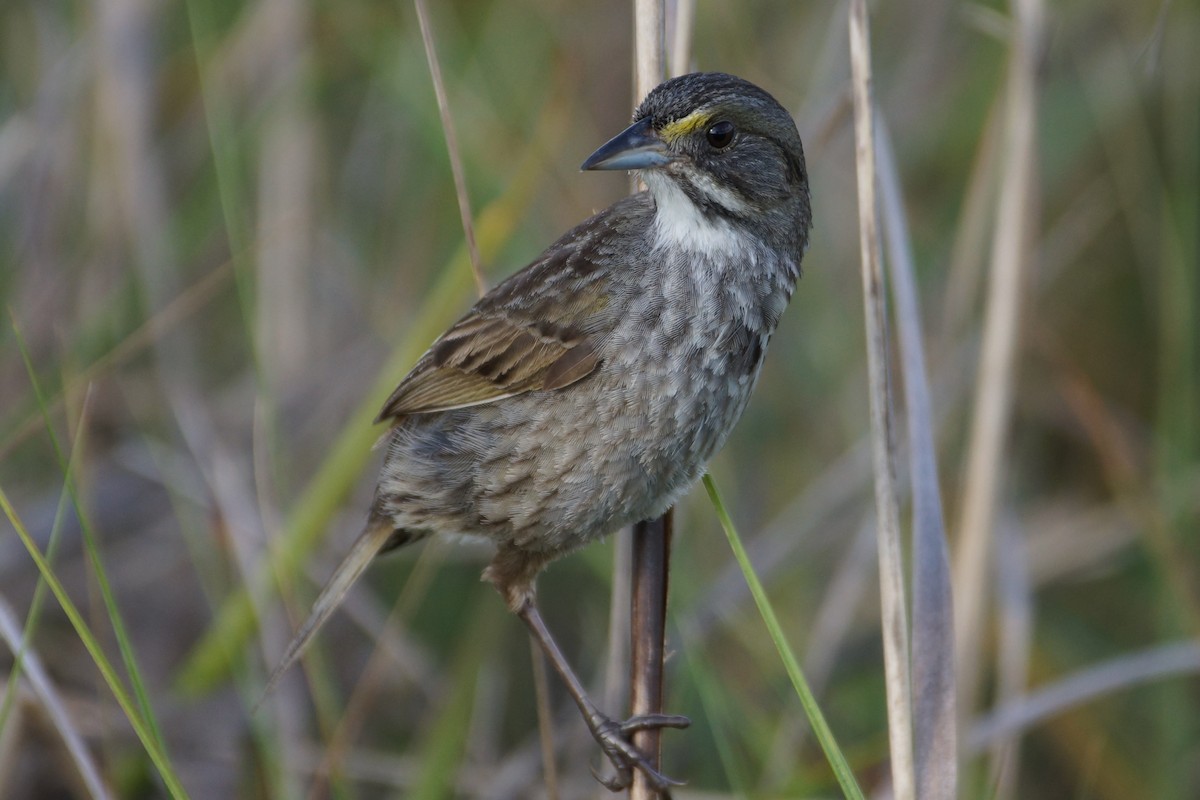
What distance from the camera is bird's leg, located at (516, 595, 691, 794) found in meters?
2.47

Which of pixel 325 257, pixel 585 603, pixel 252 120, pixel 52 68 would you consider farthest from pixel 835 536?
pixel 52 68

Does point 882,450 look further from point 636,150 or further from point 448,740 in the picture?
point 448,740

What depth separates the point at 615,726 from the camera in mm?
2709

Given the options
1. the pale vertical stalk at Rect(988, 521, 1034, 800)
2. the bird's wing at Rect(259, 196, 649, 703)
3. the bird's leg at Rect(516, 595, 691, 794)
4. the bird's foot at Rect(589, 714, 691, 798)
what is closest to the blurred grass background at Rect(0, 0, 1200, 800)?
the pale vertical stalk at Rect(988, 521, 1034, 800)

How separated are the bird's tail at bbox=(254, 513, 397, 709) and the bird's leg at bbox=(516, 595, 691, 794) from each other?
12.9 inches

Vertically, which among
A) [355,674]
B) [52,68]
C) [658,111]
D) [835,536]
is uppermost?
[52,68]

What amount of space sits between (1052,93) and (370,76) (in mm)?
2329

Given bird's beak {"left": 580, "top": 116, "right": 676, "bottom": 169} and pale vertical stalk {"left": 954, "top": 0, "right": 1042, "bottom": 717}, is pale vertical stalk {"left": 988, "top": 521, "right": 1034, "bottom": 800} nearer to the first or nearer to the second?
pale vertical stalk {"left": 954, "top": 0, "right": 1042, "bottom": 717}

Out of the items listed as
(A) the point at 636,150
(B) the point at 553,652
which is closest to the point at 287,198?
(B) the point at 553,652

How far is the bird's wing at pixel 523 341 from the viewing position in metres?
2.64

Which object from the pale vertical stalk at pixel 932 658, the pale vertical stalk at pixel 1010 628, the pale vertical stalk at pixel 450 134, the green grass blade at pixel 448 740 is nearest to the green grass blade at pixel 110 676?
the pale vertical stalk at pixel 450 134

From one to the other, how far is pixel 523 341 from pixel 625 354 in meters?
0.25

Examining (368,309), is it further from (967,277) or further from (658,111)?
(658,111)

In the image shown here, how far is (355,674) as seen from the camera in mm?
4637
